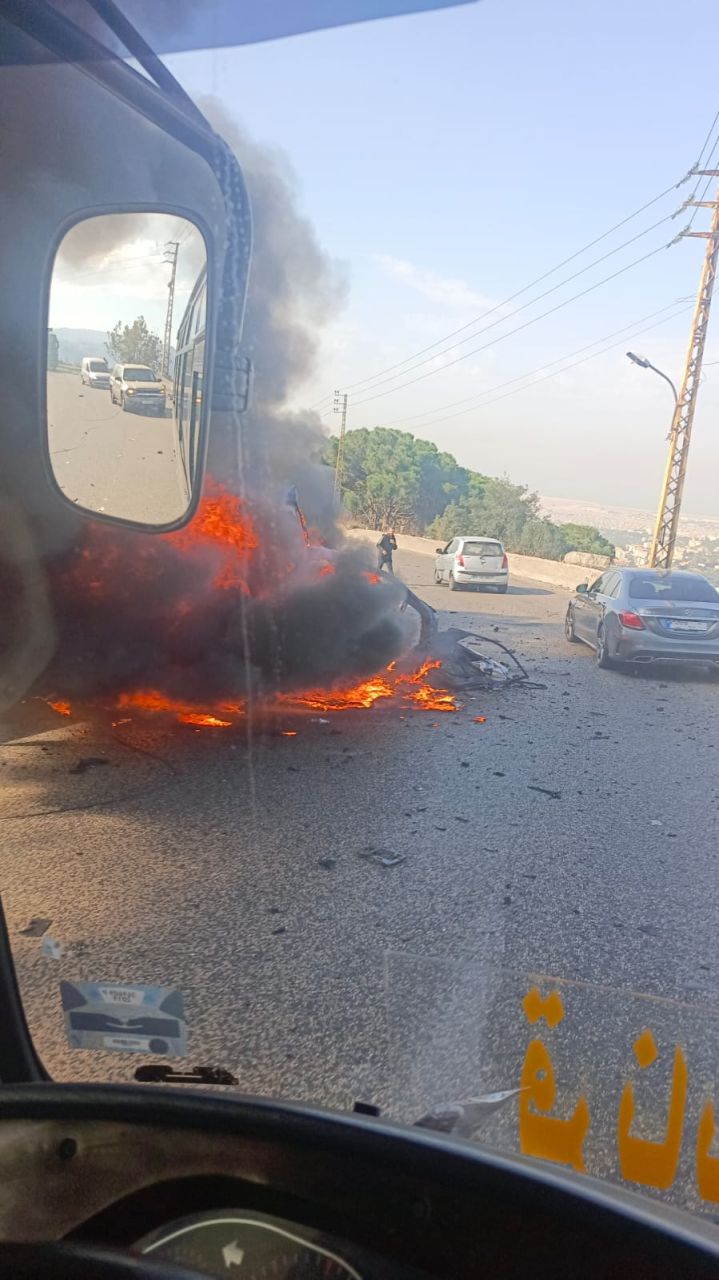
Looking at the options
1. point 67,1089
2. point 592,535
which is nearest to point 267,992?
point 67,1089

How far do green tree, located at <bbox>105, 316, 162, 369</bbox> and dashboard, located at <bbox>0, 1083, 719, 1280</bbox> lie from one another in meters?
2.72

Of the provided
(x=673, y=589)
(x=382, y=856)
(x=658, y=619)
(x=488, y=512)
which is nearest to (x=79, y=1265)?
(x=382, y=856)

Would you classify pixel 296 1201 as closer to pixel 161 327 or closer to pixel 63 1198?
pixel 63 1198

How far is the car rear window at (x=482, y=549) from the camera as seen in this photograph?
15.0 m

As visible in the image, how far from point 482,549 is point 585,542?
5.48 feet

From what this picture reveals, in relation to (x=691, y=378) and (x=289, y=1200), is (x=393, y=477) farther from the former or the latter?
(x=289, y=1200)

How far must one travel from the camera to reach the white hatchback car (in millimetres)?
14961

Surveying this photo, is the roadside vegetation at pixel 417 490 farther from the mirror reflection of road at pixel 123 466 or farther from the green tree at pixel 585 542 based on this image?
the mirror reflection of road at pixel 123 466

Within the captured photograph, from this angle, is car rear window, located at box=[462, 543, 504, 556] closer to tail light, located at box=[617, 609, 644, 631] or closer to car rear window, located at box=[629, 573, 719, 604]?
Result: car rear window, located at box=[629, 573, 719, 604]

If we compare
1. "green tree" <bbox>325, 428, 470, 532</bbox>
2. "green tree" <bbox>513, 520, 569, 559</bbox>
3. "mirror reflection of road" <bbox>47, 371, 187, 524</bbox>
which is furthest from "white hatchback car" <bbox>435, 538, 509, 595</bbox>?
"mirror reflection of road" <bbox>47, 371, 187, 524</bbox>

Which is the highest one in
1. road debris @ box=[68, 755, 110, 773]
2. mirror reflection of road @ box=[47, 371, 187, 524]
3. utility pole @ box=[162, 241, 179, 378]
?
utility pole @ box=[162, 241, 179, 378]

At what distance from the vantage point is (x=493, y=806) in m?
6.16

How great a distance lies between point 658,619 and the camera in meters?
11.4

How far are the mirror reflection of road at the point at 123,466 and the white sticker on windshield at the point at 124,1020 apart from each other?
2220 mm
